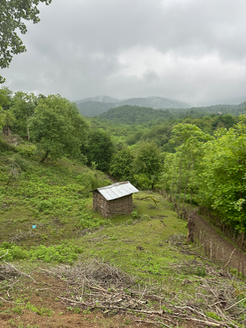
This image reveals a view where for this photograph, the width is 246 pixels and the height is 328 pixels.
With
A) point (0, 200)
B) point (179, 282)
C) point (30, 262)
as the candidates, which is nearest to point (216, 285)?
point (179, 282)

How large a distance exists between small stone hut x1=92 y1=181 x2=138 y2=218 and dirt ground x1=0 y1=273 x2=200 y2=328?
9.46 metres

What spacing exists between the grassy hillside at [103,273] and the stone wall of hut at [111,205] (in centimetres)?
61

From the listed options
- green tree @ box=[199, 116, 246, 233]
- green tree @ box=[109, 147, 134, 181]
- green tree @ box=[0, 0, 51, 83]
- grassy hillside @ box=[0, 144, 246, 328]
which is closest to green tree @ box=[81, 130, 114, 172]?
green tree @ box=[109, 147, 134, 181]

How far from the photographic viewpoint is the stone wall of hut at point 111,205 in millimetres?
15258

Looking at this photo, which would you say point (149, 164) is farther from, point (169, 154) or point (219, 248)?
point (219, 248)

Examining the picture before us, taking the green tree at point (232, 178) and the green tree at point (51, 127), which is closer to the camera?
the green tree at point (232, 178)

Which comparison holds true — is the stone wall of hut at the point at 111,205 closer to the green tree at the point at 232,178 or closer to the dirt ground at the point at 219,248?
the dirt ground at the point at 219,248

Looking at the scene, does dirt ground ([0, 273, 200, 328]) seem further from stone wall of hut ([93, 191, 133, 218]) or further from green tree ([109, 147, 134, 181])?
green tree ([109, 147, 134, 181])

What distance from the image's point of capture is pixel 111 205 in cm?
1530

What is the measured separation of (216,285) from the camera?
252 inches

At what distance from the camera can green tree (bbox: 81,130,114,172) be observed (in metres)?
39.7

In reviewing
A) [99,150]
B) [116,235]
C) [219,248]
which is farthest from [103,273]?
[99,150]

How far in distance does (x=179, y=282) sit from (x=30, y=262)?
5803 mm

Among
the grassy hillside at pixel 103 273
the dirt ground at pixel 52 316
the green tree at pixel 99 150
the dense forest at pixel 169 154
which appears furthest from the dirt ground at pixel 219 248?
the green tree at pixel 99 150
